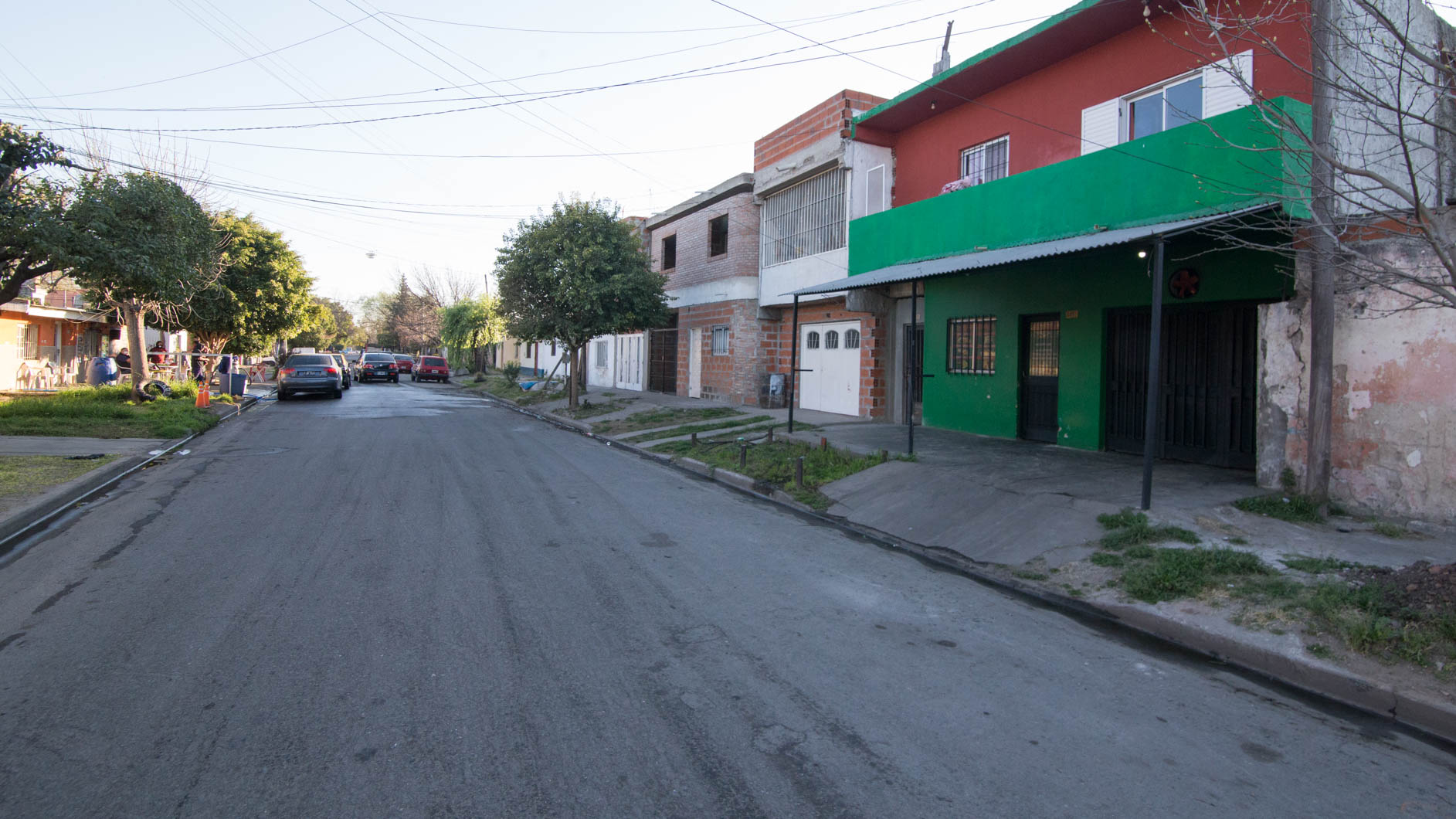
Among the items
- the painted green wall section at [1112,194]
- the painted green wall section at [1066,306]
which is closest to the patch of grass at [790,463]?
the painted green wall section at [1066,306]

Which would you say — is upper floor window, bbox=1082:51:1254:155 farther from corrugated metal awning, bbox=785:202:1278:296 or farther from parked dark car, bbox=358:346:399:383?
parked dark car, bbox=358:346:399:383

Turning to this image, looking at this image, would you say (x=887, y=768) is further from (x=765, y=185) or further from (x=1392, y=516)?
(x=765, y=185)

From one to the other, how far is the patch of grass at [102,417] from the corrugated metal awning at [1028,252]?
40.9ft

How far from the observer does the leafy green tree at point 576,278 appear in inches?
802

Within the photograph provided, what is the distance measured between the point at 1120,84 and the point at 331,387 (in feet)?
80.5

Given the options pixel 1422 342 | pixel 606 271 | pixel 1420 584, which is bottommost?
pixel 1420 584

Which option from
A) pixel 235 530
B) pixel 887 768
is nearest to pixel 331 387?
pixel 235 530

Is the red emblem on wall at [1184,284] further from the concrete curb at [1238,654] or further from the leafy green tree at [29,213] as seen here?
the leafy green tree at [29,213]

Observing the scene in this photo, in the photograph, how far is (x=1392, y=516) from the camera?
742 centimetres

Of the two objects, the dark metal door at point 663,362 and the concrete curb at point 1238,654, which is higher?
the dark metal door at point 663,362

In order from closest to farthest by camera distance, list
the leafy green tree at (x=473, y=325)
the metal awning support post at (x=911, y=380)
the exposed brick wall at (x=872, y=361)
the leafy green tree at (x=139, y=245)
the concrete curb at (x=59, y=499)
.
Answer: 1. the concrete curb at (x=59, y=499)
2. the metal awning support post at (x=911, y=380)
3. the leafy green tree at (x=139, y=245)
4. the exposed brick wall at (x=872, y=361)
5. the leafy green tree at (x=473, y=325)

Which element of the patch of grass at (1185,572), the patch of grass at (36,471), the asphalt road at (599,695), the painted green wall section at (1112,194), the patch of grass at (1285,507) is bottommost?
the asphalt road at (599,695)

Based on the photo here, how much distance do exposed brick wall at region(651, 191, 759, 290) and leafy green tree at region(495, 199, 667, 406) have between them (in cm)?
199

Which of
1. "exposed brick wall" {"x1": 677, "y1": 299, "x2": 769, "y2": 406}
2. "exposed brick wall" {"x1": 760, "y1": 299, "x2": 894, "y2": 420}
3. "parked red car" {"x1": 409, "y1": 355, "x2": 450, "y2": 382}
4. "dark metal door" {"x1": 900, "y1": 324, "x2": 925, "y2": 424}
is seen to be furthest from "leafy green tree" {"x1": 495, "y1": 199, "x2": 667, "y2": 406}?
"parked red car" {"x1": 409, "y1": 355, "x2": 450, "y2": 382}
